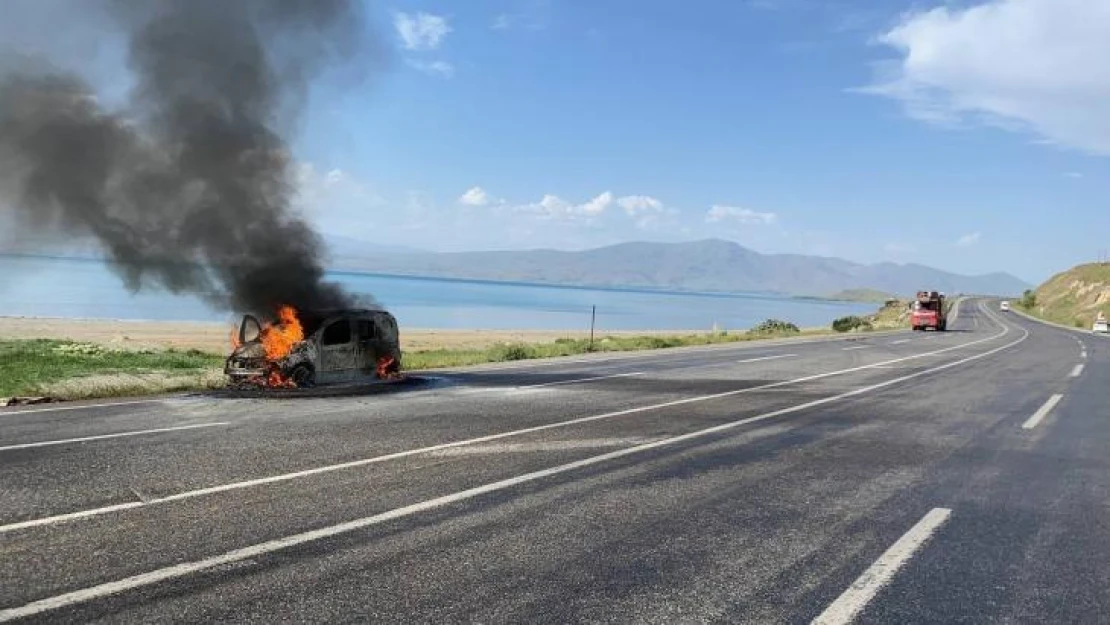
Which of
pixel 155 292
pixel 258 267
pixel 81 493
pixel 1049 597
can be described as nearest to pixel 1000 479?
pixel 1049 597

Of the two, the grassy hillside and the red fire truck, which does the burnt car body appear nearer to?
the red fire truck

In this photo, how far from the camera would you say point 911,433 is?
1011 cm

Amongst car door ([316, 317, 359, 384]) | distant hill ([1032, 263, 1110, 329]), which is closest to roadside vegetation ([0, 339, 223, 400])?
car door ([316, 317, 359, 384])

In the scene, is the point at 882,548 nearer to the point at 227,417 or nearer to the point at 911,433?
the point at 911,433

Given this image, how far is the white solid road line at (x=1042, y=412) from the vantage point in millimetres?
11188

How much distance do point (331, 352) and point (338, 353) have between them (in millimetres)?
148

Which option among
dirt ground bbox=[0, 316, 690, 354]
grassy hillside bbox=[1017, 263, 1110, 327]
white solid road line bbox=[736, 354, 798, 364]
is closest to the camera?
white solid road line bbox=[736, 354, 798, 364]

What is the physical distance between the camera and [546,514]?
19.1 ft

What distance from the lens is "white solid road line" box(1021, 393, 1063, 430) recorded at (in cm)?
1119

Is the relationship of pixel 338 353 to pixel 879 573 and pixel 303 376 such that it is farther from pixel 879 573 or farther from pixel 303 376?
pixel 879 573

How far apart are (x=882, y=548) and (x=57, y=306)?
67287mm

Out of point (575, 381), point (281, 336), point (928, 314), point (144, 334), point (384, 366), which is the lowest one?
point (144, 334)

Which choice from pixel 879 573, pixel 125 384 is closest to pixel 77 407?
pixel 125 384

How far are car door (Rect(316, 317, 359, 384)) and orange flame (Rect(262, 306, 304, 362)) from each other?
48 cm
